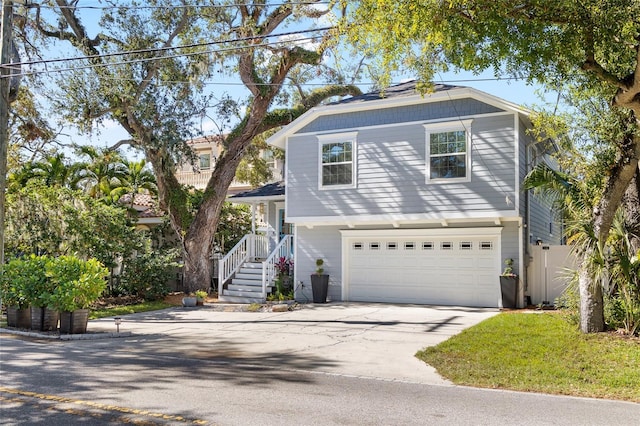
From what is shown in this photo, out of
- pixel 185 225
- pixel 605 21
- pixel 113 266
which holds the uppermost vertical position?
pixel 605 21

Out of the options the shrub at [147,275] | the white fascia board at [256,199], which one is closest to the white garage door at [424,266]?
the white fascia board at [256,199]

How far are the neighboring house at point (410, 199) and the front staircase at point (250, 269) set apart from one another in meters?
0.07

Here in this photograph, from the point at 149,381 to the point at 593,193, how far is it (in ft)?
32.4

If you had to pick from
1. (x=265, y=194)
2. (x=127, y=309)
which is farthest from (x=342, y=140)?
(x=127, y=309)

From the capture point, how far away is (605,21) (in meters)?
9.14

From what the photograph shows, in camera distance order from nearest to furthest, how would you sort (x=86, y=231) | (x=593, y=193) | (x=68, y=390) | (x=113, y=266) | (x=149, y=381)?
(x=68, y=390) < (x=149, y=381) < (x=593, y=193) < (x=86, y=231) < (x=113, y=266)

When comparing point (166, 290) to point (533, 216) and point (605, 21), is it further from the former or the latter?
point (605, 21)

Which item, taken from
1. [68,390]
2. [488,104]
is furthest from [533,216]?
[68,390]

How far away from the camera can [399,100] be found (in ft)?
58.5

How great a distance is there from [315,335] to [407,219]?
6463 mm

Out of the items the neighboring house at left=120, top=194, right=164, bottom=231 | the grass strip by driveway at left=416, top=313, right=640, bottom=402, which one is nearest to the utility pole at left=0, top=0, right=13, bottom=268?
the neighboring house at left=120, top=194, right=164, bottom=231

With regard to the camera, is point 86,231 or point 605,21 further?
point 86,231

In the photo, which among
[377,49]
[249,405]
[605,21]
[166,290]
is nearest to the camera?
[249,405]

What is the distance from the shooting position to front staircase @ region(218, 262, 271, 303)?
19312mm
